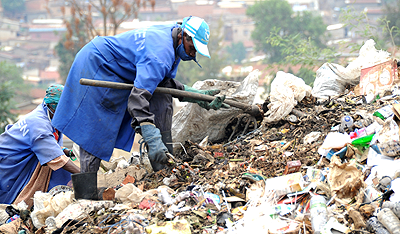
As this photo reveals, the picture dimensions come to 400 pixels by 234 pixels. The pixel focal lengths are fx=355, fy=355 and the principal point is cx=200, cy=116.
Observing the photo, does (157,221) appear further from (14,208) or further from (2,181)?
(2,181)

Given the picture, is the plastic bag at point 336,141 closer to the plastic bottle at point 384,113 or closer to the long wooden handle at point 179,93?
the plastic bottle at point 384,113

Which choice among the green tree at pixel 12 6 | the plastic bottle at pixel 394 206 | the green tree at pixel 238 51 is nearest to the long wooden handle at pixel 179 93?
the plastic bottle at pixel 394 206

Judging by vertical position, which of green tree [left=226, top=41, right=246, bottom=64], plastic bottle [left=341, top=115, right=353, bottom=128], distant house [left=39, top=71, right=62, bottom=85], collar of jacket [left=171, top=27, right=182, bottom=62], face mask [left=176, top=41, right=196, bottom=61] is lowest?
distant house [left=39, top=71, right=62, bottom=85]

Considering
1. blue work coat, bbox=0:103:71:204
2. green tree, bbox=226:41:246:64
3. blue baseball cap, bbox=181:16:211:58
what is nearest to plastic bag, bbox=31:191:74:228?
blue work coat, bbox=0:103:71:204

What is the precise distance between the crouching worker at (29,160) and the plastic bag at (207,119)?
1.17 metres

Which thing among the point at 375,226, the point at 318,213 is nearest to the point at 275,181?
the point at 318,213

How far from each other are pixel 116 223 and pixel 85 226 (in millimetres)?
238

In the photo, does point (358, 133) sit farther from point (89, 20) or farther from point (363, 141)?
point (89, 20)

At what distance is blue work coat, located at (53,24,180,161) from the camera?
2717mm

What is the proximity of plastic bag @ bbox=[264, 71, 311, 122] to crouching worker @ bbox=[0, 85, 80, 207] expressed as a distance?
1894 mm

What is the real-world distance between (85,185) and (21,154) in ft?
2.91

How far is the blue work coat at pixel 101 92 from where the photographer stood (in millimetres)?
Result: 2717

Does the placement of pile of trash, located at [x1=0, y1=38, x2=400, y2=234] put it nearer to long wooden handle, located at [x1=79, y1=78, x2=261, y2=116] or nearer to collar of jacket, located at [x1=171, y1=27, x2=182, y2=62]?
long wooden handle, located at [x1=79, y1=78, x2=261, y2=116]

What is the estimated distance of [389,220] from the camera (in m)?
1.71
